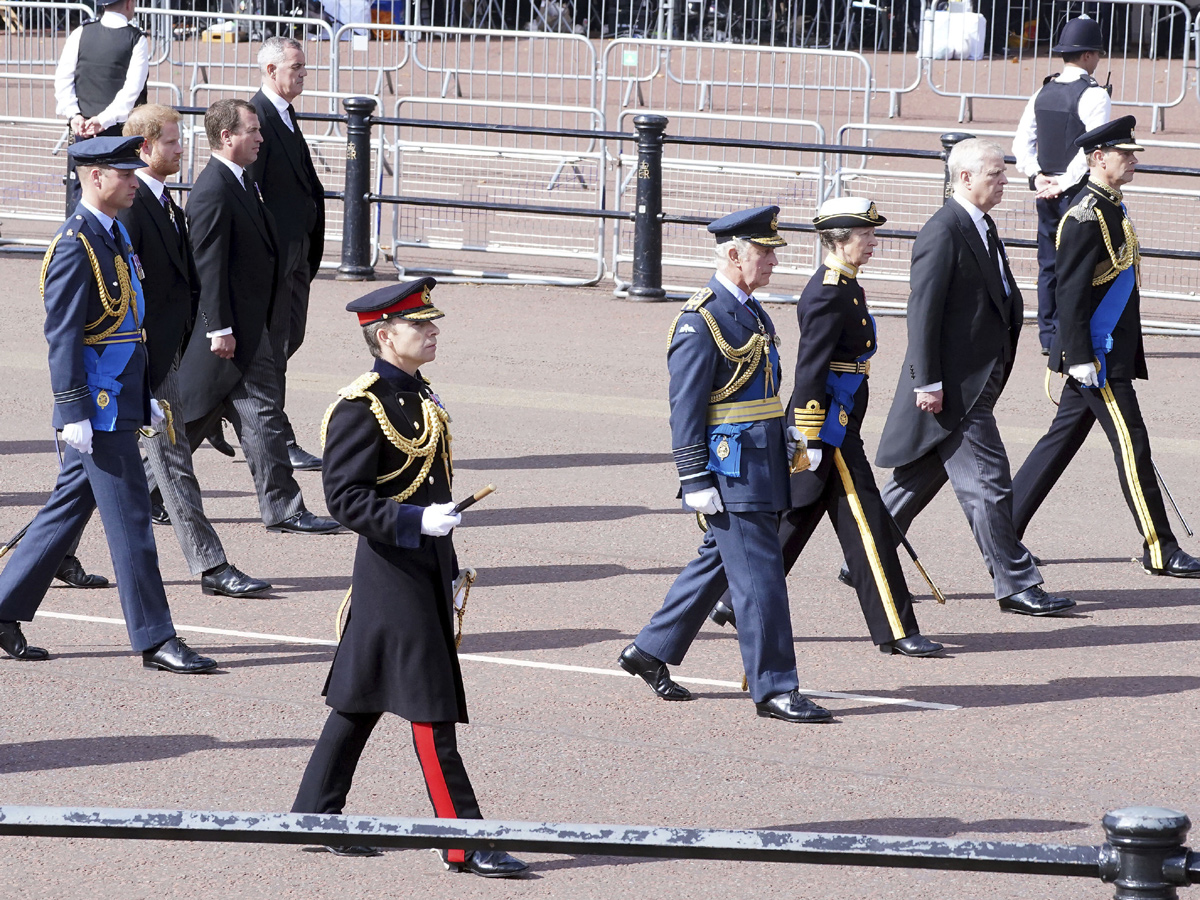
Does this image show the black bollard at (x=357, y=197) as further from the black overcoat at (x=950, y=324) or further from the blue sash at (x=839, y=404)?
the blue sash at (x=839, y=404)

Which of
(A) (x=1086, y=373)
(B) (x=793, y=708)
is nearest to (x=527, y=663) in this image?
(B) (x=793, y=708)

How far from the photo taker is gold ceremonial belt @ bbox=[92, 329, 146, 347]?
6141 millimetres

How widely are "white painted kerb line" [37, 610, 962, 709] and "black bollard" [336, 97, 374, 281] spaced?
745 centimetres

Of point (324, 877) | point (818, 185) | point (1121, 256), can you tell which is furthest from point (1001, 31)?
point (324, 877)

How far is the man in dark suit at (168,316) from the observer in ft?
22.9

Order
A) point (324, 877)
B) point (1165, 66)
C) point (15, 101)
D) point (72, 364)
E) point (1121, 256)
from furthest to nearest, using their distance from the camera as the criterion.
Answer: point (1165, 66), point (15, 101), point (1121, 256), point (72, 364), point (324, 877)

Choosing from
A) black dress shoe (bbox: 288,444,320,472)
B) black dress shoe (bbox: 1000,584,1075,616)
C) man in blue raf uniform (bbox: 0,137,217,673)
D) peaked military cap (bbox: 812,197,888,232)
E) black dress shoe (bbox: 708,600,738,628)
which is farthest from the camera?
black dress shoe (bbox: 288,444,320,472)

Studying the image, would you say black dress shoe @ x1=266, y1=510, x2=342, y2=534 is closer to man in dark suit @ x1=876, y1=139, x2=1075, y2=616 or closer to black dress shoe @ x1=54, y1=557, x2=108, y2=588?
black dress shoe @ x1=54, y1=557, x2=108, y2=588

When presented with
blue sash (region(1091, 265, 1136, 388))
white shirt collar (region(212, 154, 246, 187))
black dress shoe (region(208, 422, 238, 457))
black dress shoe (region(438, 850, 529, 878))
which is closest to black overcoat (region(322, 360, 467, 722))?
black dress shoe (region(438, 850, 529, 878))

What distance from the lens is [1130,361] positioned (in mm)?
7668

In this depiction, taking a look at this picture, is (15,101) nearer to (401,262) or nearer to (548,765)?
(401,262)

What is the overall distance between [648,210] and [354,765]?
9064mm

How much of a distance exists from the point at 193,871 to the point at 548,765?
1.20 meters

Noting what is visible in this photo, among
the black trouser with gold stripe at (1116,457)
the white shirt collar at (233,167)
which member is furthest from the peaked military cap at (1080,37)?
the white shirt collar at (233,167)
